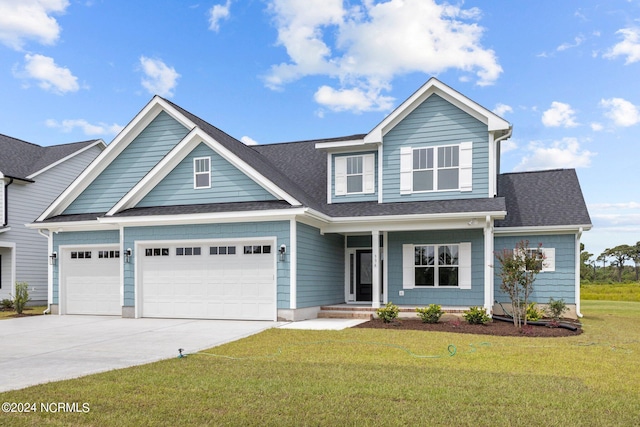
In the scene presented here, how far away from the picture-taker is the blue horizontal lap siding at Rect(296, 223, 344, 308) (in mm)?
15602

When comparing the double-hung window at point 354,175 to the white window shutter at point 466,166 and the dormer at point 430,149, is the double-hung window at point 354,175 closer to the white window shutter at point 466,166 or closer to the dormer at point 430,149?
the dormer at point 430,149

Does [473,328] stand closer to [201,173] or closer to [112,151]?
[201,173]

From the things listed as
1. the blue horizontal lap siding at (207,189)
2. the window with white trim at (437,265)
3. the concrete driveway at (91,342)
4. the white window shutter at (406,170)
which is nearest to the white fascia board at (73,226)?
the blue horizontal lap siding at (207,189)

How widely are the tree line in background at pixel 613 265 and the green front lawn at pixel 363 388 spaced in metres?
41.4

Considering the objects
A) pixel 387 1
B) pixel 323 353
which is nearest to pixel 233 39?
pixel 387 1

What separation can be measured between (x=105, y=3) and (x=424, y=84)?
10.0m

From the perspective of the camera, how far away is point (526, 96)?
1694 cm

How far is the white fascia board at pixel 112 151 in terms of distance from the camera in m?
18.5

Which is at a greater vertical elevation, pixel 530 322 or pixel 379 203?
pixel 379 203

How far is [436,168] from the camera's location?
1739 cm

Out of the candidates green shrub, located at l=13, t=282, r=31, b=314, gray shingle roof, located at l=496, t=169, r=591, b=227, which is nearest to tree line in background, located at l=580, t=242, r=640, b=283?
gray shingle roof, located at l=496, t=169, r=591, b=227

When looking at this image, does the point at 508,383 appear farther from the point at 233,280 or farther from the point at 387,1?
the point at 387,1

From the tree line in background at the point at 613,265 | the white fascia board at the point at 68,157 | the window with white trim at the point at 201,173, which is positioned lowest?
the tree line in background at the point at 613,265

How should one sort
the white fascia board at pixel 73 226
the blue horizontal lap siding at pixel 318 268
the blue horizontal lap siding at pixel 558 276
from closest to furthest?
the blue horizontal lap siding at pixel 318 268
the blue horizontal lap siding at pixel 558 276
the white fascia board at pixel 73 226
